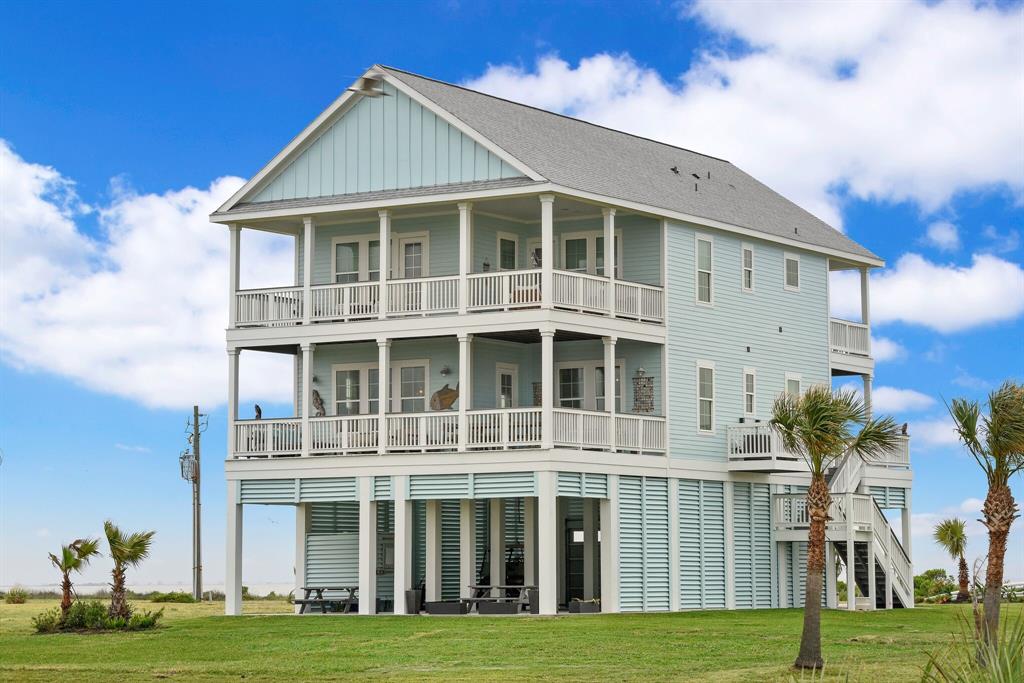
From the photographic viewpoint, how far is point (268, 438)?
132 feet

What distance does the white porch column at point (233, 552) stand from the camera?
40.2 metres

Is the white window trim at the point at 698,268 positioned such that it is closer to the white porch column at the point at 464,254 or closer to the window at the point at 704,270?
the window at the point at 704,270

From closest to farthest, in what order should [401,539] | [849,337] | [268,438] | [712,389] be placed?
[401,539] → [268,438] → [712,389] → [849,337]

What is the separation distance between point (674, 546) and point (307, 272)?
1143 cm

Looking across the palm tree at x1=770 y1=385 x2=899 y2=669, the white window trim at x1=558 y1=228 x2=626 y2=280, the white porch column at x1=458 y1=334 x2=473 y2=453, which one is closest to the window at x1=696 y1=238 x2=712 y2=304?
the white window trim at x1=558 y1=228 x2=626 y2=280

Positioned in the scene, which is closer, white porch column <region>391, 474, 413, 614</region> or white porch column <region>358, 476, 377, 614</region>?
white porch column <region>391, 474, 413, 614</region>

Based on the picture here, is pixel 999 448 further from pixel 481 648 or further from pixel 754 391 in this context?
pixel 754 391

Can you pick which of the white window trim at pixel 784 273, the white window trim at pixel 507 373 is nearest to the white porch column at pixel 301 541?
the white window trim at pixel 507 373

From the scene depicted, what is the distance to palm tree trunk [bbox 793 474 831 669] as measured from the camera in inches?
874

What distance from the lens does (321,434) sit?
39562mm

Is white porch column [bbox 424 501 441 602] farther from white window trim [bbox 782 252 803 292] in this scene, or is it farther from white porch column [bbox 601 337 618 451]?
white window trim [bbox 782 252 803 292]

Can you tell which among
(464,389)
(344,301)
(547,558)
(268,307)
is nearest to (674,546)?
(547,558)

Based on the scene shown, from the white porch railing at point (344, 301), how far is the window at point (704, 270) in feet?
28.0

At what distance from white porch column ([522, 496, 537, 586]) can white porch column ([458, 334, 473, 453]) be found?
11.0 ft
